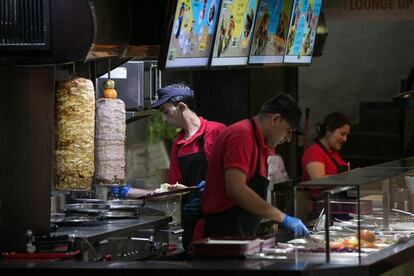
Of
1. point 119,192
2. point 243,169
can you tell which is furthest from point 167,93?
point 243,169

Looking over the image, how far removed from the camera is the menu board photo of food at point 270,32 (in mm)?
10039

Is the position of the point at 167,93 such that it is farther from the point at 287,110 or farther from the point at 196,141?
the point at 287,110

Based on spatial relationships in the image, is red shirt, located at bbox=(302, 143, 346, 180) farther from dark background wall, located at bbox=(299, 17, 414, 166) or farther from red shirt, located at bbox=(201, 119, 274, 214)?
dark background wall, located at bbox=(299, 17, 414, 166)

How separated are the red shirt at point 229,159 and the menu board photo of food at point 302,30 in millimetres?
2692

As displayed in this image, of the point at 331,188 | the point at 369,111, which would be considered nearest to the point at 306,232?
the point at 331,188

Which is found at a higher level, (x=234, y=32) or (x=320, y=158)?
(x=234, y=32)

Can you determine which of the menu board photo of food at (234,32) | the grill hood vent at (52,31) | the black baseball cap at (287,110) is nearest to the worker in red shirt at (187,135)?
the menu board photo of food at (234,32)

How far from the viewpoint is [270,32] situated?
34.2 feet

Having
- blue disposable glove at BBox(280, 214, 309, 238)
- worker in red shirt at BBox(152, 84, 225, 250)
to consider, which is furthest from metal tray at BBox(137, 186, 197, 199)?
blue disposable glove at BBox(280, 214, 309, 238)

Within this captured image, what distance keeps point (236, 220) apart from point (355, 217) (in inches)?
36.7

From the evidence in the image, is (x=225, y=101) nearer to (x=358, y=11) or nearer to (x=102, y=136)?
Result: (x=358, y=11)

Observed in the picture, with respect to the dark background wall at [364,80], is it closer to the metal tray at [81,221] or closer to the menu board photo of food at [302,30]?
the menu board photo of food at [302,30]

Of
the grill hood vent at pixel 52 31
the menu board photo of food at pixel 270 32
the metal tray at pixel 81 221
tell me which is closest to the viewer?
the grill hood vent at pixel 52 31

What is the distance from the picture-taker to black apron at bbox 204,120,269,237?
8391 mm
